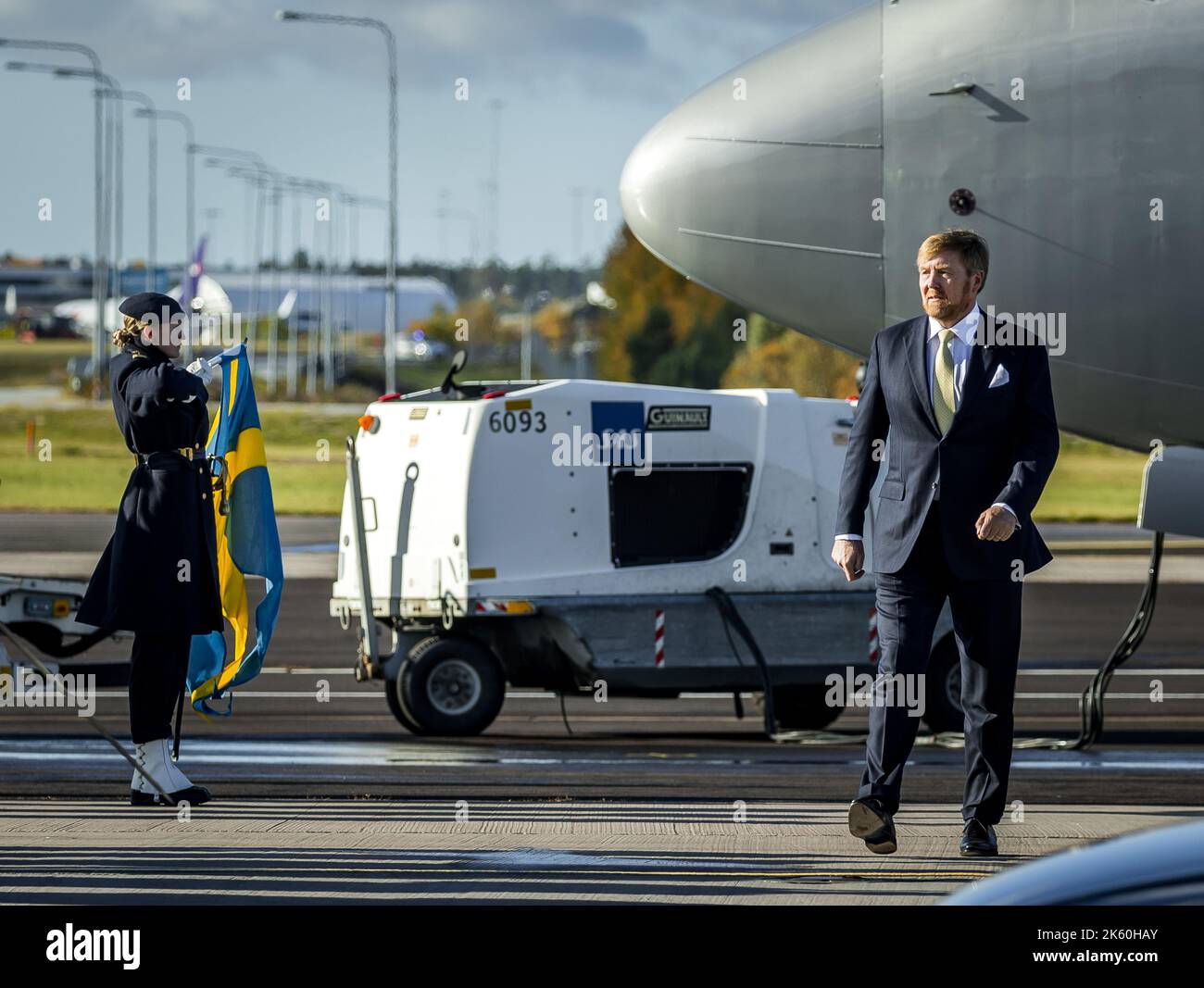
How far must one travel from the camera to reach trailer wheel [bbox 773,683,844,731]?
1210 centimetres

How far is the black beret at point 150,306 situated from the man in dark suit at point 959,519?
2894 millimetres

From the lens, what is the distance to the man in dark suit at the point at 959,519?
6.17 m

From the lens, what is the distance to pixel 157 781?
297 inches

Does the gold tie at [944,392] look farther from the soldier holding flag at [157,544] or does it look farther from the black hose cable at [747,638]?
the black hose cable at [747,638]

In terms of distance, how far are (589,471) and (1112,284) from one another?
384 cm

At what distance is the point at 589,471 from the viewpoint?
452 inches

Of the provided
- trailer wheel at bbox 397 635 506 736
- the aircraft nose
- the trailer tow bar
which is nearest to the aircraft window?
trailer wheel at bbox 397 635 506 736

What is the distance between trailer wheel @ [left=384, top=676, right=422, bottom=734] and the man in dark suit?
5.50m

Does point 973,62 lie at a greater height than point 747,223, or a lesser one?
greater

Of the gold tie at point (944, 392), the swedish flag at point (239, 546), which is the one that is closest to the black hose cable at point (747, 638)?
the swedish flag at point (239, 546)

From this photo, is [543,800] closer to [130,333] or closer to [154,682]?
[154,682]

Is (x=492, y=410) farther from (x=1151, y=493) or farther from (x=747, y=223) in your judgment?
(x=1151, y=493)

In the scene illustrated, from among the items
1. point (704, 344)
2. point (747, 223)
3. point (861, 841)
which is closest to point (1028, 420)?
point (861, 841)

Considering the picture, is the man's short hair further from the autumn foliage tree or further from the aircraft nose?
the autumn foliage tree
